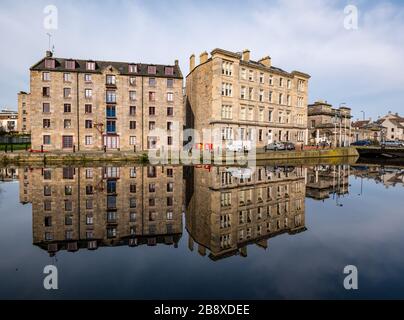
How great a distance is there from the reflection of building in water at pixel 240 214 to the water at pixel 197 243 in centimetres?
5

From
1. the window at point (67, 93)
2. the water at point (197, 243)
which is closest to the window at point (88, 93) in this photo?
the window at point (67, 93)

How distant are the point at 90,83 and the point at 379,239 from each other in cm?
4201

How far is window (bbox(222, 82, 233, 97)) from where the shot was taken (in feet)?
131

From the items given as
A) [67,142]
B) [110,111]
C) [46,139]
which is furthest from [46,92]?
[110,111]

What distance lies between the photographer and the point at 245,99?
42.8m

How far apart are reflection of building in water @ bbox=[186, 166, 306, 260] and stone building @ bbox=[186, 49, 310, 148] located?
24583 millimetres

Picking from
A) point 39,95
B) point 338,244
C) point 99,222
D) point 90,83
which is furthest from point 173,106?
point 338,244

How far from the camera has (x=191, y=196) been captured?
1409 cm

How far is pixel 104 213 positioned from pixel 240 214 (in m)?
5.59

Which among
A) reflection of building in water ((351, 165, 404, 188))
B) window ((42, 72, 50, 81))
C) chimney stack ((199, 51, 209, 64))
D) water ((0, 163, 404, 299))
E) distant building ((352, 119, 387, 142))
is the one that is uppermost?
chimney stack ((199, 51, 209, 64))

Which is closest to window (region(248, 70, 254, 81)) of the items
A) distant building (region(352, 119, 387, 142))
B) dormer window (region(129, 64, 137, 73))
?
dormer window (region(129, 64, 137, 73))

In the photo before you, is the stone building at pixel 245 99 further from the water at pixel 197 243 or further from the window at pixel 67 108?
the water at pixel 197 243

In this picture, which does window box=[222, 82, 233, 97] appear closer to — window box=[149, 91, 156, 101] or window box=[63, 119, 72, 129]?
window box=[149, 91, 156, 101]
